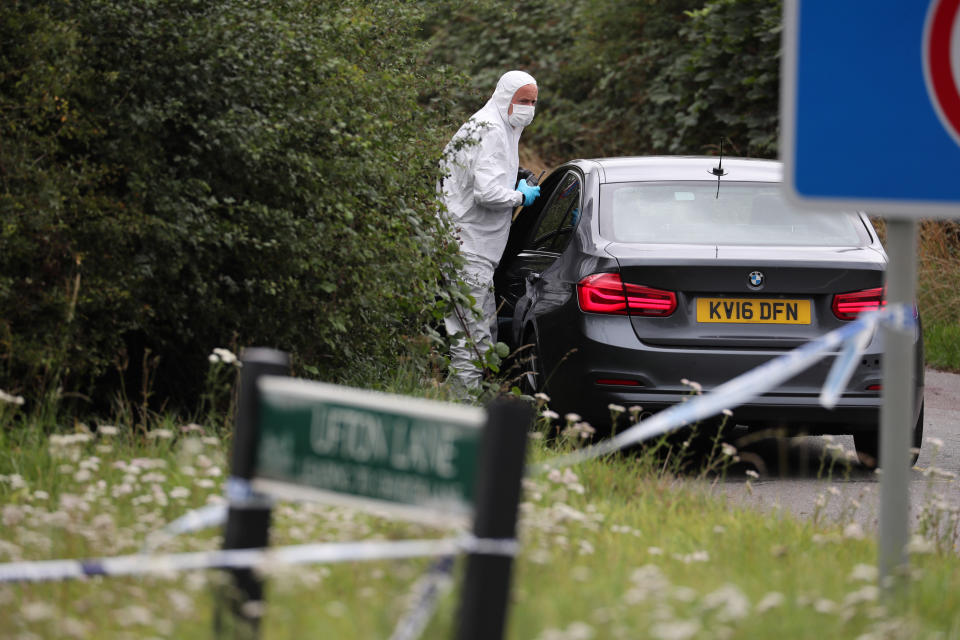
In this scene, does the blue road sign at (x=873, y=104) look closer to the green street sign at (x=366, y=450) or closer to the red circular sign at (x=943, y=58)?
the red circular sign at (x=943, y=58)

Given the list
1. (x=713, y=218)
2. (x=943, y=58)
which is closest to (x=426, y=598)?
(x=943, y=58)

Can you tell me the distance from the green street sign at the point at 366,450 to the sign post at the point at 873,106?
1.20 meters

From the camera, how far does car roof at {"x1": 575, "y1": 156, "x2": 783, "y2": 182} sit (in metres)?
7.61

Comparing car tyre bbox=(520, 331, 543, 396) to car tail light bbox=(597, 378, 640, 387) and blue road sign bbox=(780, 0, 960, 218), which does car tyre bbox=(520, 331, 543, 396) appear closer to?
car tail light bbox=(597, 378, 640, 387)

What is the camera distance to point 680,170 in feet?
25.3

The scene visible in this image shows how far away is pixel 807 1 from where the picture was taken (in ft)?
10.8

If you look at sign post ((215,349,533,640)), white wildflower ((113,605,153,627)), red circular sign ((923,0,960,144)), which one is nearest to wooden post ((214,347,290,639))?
sign post ((215,349,533,640))

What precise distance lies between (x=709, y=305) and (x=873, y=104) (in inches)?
139

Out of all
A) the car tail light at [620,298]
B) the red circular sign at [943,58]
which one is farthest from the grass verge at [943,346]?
the red circular sign at [943,58]

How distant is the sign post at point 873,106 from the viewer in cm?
328

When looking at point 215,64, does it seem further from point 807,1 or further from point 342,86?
point 807,1

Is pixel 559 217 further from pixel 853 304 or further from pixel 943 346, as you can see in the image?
pixel 943 346

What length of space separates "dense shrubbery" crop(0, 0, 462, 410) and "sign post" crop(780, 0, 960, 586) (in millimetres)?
3151

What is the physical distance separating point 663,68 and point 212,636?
17729mm
